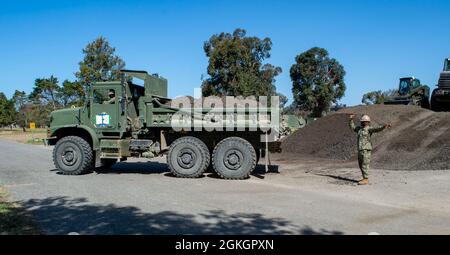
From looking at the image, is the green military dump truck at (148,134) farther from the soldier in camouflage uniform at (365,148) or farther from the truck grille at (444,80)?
the truck grille at (444,80)

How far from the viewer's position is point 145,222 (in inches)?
264

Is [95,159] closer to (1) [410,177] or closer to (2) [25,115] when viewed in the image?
(1) [410,177]

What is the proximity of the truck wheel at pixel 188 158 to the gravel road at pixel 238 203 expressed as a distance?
33 centimetres

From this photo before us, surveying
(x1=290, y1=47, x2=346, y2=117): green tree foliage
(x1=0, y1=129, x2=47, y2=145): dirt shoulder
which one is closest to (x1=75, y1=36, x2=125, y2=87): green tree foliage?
(x1=0, y1=129, x2=47, y2=145): dirt shoulder

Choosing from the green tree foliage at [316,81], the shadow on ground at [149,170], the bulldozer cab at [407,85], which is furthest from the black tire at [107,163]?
the green tree foliage at [316,81]

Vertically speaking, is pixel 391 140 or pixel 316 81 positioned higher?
pixel 316 81

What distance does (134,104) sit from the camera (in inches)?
531

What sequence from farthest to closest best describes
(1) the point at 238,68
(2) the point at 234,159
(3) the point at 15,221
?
1. (1) the point at 238,68
2. (2) the point at 234,159
3. (3) the point at 15,221

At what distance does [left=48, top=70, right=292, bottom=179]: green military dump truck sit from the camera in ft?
39.9

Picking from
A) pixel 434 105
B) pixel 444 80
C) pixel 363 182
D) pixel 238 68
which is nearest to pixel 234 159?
pixel 363 182

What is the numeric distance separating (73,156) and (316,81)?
153ft

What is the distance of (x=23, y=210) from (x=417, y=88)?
28377 millimetres

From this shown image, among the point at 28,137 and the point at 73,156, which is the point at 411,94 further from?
the point at 28,137
